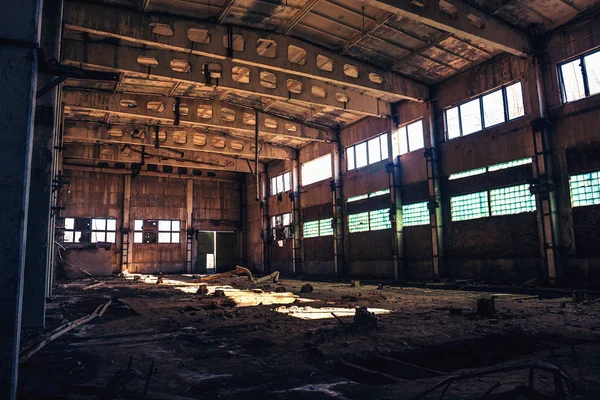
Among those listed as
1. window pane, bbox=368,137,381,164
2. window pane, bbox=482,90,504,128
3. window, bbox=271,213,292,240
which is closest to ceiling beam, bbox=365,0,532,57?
window pane, bbox=482,90,504,128

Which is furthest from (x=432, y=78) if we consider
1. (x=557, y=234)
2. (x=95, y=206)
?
(x=95, y=206)

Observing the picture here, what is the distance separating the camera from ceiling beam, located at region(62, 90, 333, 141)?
615 inches

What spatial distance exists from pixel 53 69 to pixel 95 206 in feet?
77.9

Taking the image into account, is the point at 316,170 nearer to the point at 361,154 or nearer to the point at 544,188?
the point at 361,154

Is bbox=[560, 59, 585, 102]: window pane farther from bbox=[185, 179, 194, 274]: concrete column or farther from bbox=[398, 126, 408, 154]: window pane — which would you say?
bbox=[185, 179, 194, 274]: concrete column

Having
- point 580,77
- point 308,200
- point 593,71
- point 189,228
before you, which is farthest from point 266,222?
point 593,71

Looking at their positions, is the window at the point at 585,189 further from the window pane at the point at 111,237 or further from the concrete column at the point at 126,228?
the window pane at the point at 111,237

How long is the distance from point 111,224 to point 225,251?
7.47 m

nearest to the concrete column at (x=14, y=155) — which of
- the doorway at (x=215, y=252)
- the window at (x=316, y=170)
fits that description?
the window at (x=316, y=170)

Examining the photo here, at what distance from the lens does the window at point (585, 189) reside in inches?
423

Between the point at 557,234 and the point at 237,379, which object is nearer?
the point at 237,379

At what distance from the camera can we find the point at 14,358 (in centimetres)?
241

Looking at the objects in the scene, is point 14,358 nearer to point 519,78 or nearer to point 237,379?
point 237,379

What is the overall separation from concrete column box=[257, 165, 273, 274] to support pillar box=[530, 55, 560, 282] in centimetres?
1636
